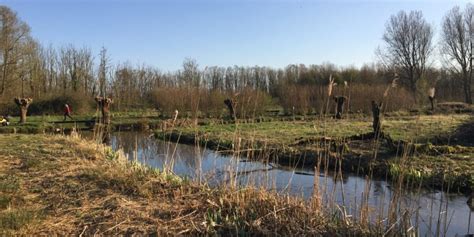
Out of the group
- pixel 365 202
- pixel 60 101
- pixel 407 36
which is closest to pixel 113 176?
pixel 365 202

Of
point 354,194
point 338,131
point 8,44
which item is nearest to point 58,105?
point 8,44

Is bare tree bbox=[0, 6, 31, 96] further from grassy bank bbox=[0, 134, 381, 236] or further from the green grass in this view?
grassy bank bbox=[0, 134, 381, 236]

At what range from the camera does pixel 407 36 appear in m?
47.4

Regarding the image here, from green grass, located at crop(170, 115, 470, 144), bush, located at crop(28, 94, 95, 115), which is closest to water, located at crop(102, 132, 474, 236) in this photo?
green grass, located at crop(170, 115, 470, 144)

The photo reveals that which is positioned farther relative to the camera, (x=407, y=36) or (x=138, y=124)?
(x=407, y=36)

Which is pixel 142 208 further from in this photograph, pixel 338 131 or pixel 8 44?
pixel 8 44

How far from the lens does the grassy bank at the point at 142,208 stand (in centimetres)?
424

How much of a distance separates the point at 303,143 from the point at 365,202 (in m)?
9.82

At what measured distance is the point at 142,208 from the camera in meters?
4.95

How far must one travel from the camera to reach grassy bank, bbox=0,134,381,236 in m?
4.24

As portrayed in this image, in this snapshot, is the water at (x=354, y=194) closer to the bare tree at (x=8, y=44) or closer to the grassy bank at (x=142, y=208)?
the grassy bank at (x=142, y=208)

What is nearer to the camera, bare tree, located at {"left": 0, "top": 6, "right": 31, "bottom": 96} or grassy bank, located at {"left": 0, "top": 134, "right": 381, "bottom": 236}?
grassy bank, located at {"left": 0, "top": 134, "right": 381, "bottom": 236}

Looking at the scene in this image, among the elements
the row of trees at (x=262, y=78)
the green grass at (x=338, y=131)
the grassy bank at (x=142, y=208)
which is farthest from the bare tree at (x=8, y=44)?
the grassy bank at (x=142, y=208)

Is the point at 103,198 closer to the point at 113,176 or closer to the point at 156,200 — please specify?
the point at 156,200
